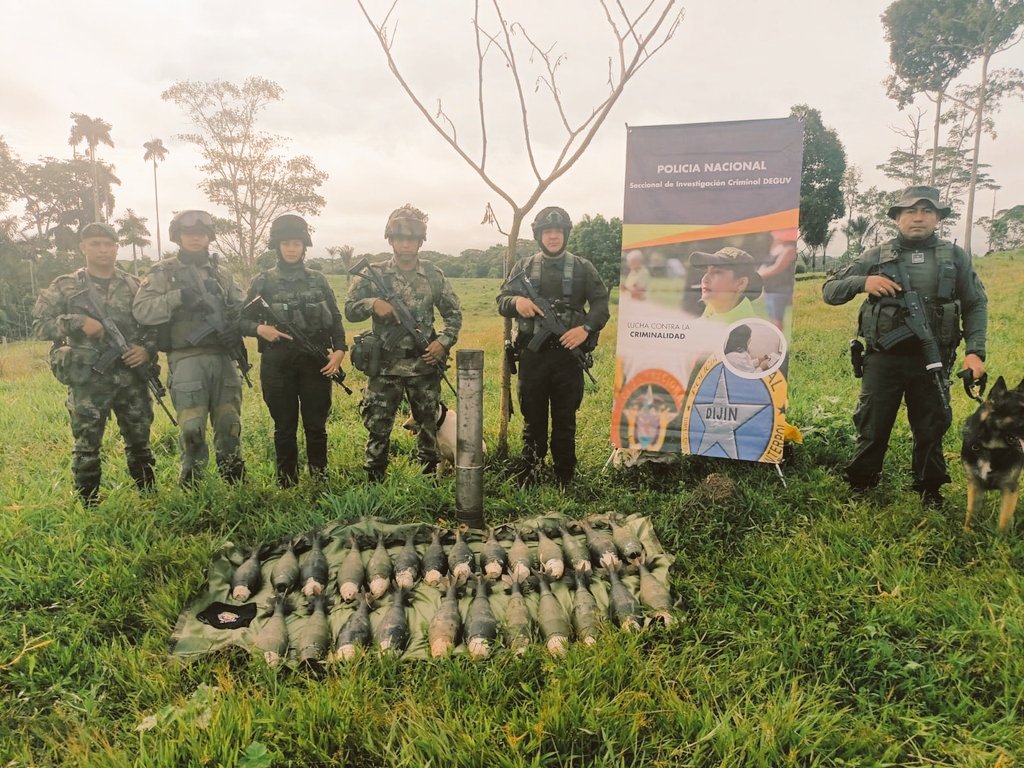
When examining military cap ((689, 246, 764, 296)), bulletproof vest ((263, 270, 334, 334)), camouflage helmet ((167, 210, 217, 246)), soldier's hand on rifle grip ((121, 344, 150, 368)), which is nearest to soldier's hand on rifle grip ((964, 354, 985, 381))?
military cap ((689, 246, 764, 296))

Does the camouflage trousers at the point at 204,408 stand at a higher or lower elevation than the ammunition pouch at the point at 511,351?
lower

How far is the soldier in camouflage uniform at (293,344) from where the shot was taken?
188 inches

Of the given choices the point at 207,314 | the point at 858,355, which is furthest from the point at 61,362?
the point at 858,355

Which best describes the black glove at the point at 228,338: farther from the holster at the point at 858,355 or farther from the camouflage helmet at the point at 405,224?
the holster at the point at 858,355

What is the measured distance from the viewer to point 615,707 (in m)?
2.45

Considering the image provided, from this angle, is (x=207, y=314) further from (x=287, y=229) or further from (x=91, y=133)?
(x=91, y=133)

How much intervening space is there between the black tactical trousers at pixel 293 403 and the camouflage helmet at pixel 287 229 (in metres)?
0.95

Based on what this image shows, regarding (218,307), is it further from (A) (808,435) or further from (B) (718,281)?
(A) (808,435)

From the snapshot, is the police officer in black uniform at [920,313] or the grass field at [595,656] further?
the police officer in black uniform at [920,313]

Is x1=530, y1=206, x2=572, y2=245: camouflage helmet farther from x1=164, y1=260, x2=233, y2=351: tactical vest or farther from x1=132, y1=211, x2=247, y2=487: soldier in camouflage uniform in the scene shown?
x1=164, y1=260, x2=233, y2=351: tactical vest

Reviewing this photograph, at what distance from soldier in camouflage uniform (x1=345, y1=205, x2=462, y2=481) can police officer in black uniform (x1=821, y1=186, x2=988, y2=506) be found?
3200 millimetres

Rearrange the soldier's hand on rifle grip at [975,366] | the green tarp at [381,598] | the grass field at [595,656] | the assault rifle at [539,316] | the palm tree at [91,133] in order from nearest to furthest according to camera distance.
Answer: the grass field at [595,656]
the green tarp at [381,598]
the soldier's hand on rifle grip at [975,366]
the assault rifle at [539,316]
the palm tree at [91,133]

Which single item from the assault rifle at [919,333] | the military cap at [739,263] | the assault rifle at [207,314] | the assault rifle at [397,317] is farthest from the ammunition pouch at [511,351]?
the assault rifle at [919,333]

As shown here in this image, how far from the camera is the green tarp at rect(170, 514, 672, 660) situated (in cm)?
308
